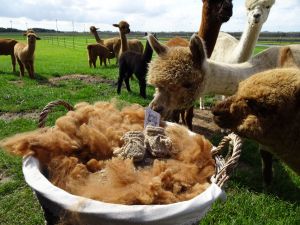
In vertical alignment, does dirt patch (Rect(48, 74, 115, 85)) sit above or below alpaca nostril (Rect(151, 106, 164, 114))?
below

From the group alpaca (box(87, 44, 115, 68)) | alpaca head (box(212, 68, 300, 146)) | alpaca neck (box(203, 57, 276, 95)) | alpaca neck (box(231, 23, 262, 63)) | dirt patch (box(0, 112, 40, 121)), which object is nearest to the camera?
alpaca head (box(212, 68, 300, 146))

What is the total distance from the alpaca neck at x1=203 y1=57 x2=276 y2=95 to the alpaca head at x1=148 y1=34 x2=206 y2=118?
0.66 feet

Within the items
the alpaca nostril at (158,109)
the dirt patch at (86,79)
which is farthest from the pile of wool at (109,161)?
the dirt patch at (86,79)

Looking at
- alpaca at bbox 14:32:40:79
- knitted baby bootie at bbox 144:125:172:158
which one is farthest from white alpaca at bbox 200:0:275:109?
alpaca at bbox 14:32:40:79

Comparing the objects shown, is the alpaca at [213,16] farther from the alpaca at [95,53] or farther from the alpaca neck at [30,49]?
the alpaca at [95,53]

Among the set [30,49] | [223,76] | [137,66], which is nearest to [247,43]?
[223,76]

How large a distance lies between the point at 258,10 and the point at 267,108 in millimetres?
3748

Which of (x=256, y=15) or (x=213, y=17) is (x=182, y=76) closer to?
(x=213, y=17)

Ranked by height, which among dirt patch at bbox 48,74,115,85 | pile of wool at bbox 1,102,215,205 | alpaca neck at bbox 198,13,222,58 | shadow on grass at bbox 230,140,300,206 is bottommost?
dirt patch at bbox 48,74,115,85

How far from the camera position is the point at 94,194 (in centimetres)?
175

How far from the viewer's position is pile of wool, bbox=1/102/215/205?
5.98ft

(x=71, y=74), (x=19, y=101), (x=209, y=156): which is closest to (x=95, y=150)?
(x=209, y=156)

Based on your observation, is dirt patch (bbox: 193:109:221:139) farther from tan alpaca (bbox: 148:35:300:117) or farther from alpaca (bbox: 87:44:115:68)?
alpaca (bbox: 87:44:115:68)

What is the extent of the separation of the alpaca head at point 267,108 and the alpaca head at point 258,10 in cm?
325
